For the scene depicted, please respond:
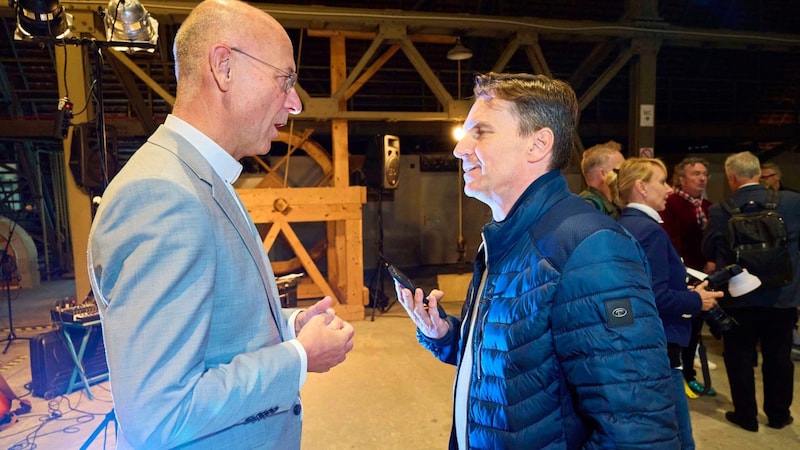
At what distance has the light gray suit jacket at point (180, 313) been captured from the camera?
0.80 m

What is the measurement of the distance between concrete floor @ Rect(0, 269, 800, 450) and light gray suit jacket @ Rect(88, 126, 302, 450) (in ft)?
7.34

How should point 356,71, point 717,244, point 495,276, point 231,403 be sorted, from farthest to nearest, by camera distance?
point 356,71 < point 717,244 < point 495,276 < point 231,403

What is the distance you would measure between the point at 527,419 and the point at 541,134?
0.70 m

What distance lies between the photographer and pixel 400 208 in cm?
945

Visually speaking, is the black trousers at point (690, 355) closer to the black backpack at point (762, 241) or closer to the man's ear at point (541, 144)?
the black backpack at point (762, 241)

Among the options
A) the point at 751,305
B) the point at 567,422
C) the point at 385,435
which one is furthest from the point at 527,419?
the point at 751,305

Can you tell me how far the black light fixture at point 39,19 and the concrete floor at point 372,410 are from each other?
2.71 meters

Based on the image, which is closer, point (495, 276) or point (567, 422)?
point (567, 422)

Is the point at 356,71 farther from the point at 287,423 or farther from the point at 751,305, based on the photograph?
the point at 287,423

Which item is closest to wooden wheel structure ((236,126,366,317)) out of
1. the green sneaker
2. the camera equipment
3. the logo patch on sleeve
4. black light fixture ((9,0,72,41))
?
black light fixture ((9,0,72,41))

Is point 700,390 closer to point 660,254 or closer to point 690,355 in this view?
point 690,355

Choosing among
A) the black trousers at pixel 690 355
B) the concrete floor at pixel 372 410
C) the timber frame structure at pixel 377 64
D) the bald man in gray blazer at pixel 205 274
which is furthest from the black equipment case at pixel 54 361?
the black trousers at pixel 690 355

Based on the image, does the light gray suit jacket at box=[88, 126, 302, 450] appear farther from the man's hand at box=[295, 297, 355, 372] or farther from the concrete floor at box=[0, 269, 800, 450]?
the concrete floor at box=[0, 269, 800, 450]

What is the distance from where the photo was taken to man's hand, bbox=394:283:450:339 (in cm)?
149
